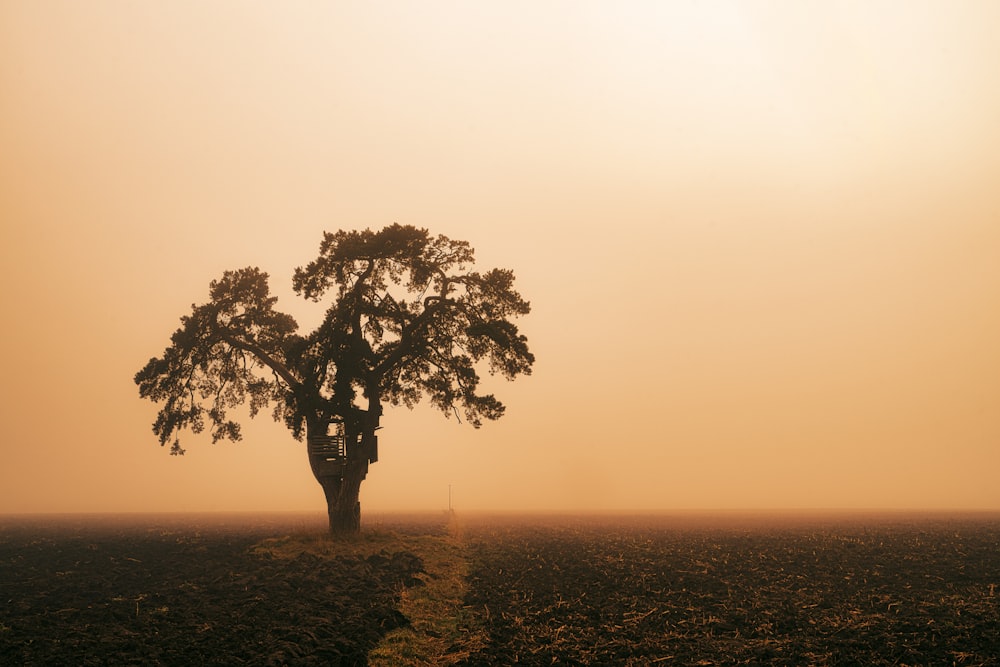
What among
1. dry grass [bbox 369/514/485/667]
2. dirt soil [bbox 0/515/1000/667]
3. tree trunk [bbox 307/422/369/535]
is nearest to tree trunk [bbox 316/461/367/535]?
tree trunk [bbox 307/422/369/535]

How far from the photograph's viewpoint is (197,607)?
20.1m

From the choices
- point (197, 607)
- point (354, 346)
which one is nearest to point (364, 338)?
point (354, 346)

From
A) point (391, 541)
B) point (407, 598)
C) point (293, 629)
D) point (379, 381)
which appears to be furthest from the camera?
point (379, 381)

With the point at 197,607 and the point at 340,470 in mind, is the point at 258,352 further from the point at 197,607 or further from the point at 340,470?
Result: the point at 197,607

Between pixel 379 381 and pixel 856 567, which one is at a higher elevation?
pixel 379 381

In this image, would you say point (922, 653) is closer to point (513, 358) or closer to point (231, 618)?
point (231, 618)

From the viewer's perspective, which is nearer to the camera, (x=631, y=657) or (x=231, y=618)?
(x=631, y=657)

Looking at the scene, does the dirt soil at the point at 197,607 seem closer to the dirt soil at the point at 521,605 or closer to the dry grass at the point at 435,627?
the dirt soil at the point at 521,605

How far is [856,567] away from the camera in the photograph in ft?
92.8

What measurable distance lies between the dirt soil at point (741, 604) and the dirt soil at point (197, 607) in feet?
12.7

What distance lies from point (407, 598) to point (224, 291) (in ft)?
80.2

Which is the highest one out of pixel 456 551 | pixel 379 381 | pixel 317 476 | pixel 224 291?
pixel 224 291

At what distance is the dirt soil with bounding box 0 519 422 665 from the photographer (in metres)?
15.9

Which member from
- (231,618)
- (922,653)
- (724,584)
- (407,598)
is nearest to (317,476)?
(407,598)
